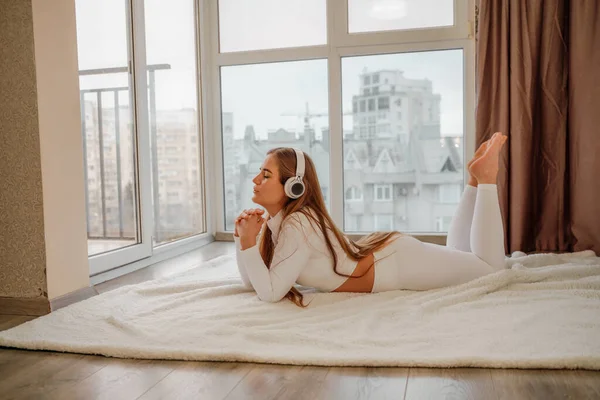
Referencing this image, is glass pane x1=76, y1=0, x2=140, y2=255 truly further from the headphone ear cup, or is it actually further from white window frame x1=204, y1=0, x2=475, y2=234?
the headphone ear cup

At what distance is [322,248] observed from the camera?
1.81 metres

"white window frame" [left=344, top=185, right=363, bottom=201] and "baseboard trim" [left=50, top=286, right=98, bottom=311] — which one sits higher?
"white window frame" [left=344, top=185, right=363, bottom=201]

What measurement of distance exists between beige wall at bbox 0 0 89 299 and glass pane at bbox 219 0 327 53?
194cm

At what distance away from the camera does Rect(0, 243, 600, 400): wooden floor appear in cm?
112

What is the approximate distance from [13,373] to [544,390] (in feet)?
4.04

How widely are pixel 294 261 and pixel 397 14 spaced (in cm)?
237

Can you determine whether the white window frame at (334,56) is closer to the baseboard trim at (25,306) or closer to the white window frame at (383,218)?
the white window frame at (383,218)

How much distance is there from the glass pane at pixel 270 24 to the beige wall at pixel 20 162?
6.99ft

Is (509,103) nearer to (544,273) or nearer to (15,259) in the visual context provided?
(544,273)

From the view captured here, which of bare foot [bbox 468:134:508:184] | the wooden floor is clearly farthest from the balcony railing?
bare foot [bbox 468:134:508:184]

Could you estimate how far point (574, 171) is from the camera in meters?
2.98

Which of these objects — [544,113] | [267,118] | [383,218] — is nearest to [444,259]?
[544,113]

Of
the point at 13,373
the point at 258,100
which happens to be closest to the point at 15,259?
the point at 13,373

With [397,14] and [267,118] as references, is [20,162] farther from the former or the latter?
[397,14]
